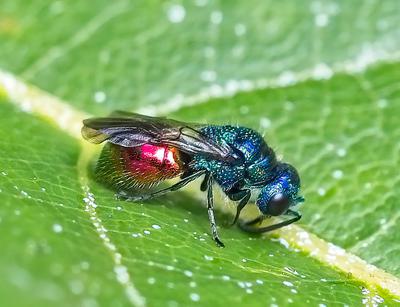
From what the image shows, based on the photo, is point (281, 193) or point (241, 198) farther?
point (241, 198)

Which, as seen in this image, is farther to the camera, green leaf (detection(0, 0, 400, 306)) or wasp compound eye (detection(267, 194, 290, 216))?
wasp compound eye (detection(267, 194, 290, 216))

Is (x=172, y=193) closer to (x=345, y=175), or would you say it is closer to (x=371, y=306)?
(x=345, y=175)

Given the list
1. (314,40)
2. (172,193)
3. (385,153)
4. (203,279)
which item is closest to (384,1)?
(314,40)

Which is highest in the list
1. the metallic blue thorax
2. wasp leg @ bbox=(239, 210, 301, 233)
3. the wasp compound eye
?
the metallic blue thorax

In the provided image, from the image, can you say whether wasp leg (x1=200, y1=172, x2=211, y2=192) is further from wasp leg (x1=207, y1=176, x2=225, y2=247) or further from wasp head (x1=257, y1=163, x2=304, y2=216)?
wasp head (x1=257, y1=163, x2=304, y2=216)

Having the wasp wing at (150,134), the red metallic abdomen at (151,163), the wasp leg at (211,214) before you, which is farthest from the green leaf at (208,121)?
the wasp wing at (150,134)

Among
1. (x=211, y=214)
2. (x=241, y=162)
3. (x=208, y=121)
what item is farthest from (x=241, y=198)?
(x=208, y=121)

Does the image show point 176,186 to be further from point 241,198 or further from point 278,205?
point 278,205

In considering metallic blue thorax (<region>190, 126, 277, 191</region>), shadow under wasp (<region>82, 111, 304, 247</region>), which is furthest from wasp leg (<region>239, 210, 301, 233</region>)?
metallic blue thorax (<region>190, 126, 277, 191</region>)
